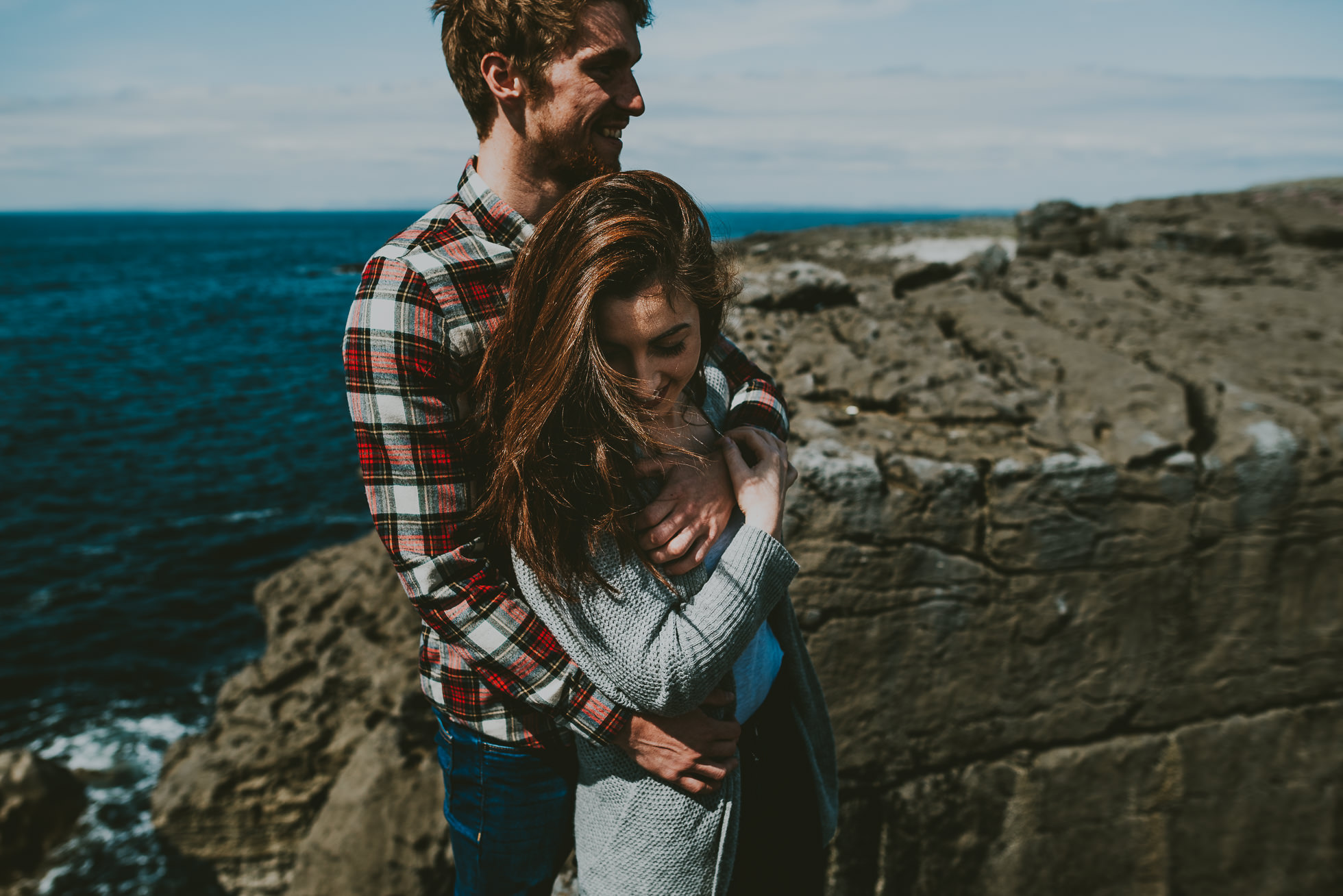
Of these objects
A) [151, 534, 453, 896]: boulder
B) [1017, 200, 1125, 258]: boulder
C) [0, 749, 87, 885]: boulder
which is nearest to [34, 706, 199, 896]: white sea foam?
[0, 749, 87, 885]: boulder

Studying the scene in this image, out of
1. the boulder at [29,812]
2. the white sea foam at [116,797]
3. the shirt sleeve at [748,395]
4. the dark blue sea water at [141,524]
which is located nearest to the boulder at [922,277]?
the shirt sleeve at [748,395]

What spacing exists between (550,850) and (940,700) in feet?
4.87

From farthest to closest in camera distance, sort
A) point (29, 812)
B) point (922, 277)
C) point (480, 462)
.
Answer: point (29, 812) → point (922, 277) → point (480, 462)

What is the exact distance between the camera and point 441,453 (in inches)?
59.0

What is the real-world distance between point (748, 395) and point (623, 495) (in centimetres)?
68

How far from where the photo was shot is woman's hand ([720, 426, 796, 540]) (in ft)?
5.19

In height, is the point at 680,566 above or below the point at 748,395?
below

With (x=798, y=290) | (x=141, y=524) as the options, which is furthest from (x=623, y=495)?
(x=141, y=524)

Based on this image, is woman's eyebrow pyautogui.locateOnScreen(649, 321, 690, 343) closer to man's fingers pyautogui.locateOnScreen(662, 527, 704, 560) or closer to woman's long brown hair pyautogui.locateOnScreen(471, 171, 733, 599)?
woman's long brown hair pyautogui.locateOnScreen(471, 171, 733, 599)

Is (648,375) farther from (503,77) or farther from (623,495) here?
(503,77)

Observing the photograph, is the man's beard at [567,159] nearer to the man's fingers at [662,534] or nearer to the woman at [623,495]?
the woman at [623,495]

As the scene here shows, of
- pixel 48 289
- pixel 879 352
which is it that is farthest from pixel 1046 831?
pixel 48 289

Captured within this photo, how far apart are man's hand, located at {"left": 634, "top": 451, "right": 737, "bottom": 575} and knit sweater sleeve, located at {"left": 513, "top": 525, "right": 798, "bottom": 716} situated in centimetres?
5

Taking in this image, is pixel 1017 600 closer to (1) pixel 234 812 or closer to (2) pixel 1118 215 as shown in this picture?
(2) pixel 1118 215
